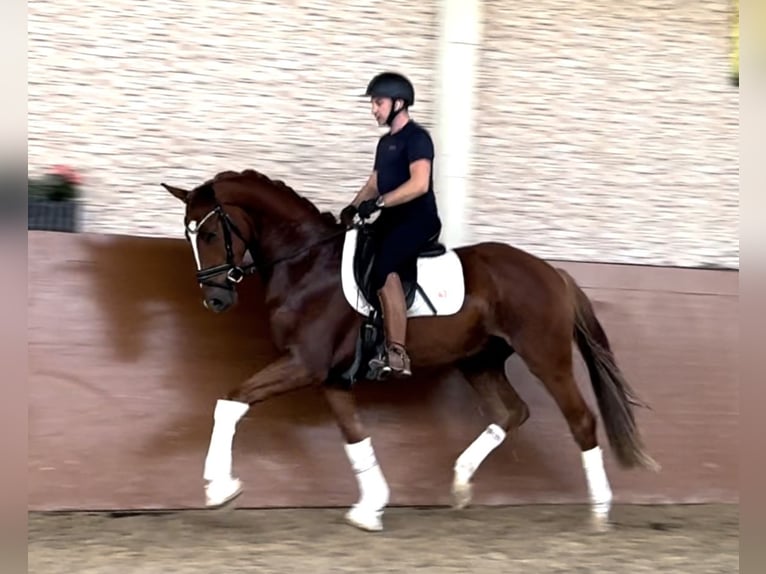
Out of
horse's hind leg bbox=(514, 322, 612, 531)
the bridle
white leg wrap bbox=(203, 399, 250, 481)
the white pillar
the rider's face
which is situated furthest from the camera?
the white pillar

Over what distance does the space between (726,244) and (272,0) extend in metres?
3.84

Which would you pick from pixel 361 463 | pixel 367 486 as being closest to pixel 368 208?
pixel 361 463

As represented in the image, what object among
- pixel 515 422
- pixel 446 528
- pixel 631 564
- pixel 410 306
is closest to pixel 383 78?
pixel 410 306

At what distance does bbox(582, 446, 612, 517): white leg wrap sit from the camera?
561cm

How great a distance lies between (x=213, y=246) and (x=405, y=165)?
121 centimetres

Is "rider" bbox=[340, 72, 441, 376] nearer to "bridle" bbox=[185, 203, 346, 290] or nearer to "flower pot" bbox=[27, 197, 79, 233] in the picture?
"bridle" bbox=[185, 203, 346, 290]

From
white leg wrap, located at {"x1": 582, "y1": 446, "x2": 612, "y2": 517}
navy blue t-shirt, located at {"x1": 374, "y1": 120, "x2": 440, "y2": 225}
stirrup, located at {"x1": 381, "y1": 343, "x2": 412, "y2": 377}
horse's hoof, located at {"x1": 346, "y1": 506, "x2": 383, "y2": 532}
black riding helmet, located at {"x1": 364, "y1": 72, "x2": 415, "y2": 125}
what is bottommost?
horse's hoof, located at {"x1": 346, "y1": 506, "x2": 383, "y2": 532}

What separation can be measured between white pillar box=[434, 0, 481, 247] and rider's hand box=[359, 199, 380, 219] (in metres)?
1.36

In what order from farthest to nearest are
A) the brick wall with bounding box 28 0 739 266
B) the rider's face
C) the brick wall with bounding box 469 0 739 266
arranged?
1. the brick wall with bounding box 469 0 739 266
2. the brick wall with bounding box 28 0 739 266
3. the rider's face

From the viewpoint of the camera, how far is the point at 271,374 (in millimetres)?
5098

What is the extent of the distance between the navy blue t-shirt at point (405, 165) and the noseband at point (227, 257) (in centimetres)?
90

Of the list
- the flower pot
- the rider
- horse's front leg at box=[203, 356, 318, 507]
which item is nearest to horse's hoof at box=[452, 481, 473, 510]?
the rider

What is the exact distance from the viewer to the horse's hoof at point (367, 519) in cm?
536

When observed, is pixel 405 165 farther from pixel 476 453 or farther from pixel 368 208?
pixel 476 453
